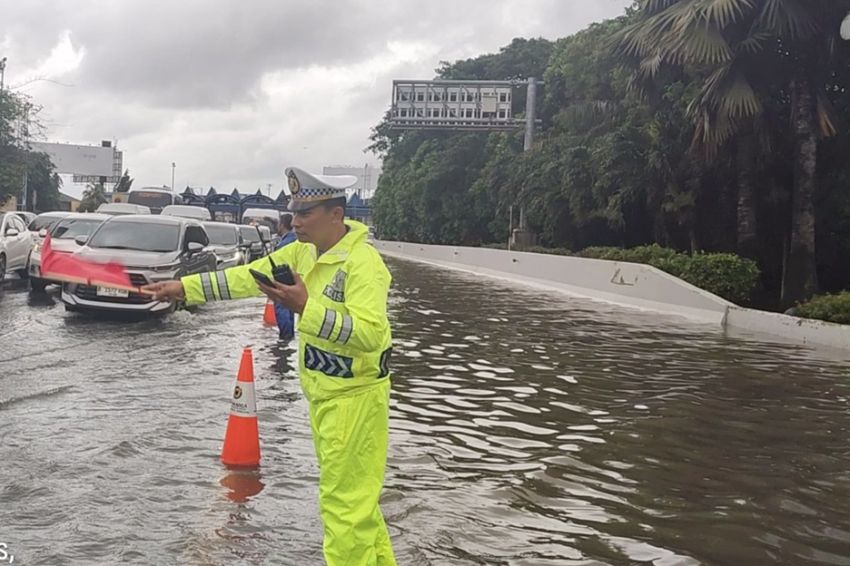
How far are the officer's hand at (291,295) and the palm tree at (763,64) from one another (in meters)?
16.7

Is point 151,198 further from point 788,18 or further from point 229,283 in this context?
point 229,283

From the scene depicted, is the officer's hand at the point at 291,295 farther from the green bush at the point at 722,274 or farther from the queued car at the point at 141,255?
the green bush at the point at 722,274

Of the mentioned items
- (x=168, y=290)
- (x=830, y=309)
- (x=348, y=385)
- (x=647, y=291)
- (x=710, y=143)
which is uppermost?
(x=710, y=143)

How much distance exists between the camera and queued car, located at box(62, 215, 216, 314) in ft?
44.9

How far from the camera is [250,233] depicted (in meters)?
29.7

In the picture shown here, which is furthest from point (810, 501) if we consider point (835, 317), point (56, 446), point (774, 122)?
point (774, 122)

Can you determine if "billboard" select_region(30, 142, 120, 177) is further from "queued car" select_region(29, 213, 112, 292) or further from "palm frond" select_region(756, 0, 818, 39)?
"palm frond" select_region(756, 0, 818, 39)

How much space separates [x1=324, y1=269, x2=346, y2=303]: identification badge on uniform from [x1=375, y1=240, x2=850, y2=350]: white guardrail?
12166 millimetres

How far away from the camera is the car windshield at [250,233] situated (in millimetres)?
28978

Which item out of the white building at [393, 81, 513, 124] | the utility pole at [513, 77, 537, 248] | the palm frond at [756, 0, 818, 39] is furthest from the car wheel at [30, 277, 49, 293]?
the white building at [393, 81, 513, 124]

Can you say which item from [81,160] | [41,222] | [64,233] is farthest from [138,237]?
[81,160]

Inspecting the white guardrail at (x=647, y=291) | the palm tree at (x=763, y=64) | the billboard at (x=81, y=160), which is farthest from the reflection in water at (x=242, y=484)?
the billboard at (x=81, y=160)

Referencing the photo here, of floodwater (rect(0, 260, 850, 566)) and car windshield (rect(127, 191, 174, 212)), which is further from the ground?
car windshield (rect(127, 191, 174, 212))

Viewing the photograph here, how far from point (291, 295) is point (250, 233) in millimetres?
26660
